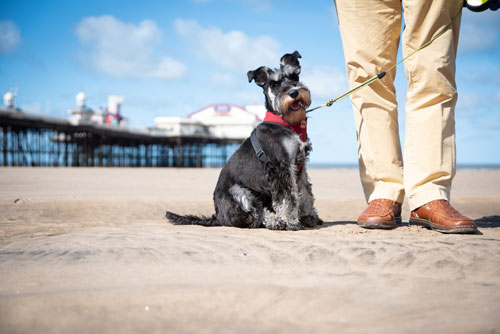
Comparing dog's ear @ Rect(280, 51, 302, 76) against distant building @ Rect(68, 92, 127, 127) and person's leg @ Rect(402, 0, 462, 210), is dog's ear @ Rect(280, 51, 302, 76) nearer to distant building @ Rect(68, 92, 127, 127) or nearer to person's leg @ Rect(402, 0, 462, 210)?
person's leg @ Rect(402, 0, 462, 210)

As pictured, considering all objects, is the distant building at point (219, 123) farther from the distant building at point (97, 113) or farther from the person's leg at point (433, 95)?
the person's leg at point (433, 95)

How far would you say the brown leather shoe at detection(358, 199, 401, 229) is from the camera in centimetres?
351

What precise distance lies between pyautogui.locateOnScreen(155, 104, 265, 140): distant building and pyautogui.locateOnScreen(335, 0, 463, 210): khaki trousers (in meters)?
49.0

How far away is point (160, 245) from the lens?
2.69 m

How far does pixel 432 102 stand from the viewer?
3365mm

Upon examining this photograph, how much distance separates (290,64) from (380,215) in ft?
5.96

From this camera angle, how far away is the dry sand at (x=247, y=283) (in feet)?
5.09

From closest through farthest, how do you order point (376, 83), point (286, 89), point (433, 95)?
point (433, 95)
point (376, 83)
point (286, 89)

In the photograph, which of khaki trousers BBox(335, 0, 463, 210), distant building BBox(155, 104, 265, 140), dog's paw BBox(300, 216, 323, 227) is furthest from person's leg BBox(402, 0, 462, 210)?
distant building BBox(155, 104, 265, 140)

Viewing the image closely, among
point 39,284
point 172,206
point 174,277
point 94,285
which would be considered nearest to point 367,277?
point 174,277

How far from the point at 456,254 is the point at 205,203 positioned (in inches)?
195

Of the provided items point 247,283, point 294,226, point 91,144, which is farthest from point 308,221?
point 91,144

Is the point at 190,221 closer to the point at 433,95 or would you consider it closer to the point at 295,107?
the point at 295,107

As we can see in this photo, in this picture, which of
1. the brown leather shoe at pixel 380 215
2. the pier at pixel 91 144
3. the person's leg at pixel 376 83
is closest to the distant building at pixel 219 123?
the pier at pixel 91 144
